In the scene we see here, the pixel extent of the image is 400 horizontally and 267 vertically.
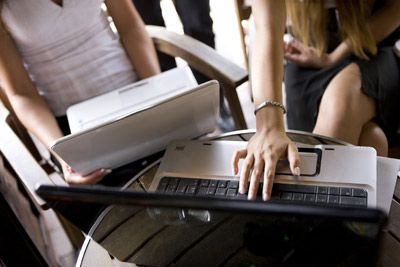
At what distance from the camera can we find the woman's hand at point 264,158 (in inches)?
30.0

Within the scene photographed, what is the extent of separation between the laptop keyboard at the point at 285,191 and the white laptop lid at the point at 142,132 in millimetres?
123

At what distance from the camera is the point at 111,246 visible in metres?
0.73

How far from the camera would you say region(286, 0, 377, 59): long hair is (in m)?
1.19

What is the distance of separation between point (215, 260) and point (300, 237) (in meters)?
0.18

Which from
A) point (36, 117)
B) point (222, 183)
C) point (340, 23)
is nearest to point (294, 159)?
point (222, 183)

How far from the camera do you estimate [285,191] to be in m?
0.76

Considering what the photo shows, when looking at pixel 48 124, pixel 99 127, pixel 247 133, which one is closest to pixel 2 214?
pixel 48 124

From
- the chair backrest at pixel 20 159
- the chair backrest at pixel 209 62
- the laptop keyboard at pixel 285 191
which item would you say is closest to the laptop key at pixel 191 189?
the laptop keyboard at pixel 285 191

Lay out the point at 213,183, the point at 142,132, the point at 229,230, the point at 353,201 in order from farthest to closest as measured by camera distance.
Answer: the point at 142,132
the point at 213,183
the point at 353,201
the point at 229,230

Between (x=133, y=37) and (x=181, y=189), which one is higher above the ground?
(x=133, y=37)

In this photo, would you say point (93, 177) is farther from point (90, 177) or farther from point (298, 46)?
point (298, 46)

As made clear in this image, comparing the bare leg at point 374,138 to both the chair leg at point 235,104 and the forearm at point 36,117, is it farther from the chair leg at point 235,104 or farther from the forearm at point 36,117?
the forearm at point 36,117

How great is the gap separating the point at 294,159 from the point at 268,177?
0.21ft

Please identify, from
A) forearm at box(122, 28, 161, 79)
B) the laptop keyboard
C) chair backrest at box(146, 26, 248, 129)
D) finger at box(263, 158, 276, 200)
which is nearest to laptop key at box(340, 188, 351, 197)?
the laptop keyboard
